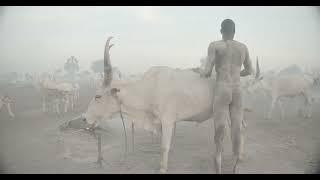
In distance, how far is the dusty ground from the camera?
11.9 ft

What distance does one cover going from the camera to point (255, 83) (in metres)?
3.63

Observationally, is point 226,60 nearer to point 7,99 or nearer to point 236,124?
point 236,124

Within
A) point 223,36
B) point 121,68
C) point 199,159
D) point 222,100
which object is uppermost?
point 223,36

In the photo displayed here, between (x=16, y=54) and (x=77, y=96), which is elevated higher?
(x=16, y=54)

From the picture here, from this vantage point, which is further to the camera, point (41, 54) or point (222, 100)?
point (41, 54)

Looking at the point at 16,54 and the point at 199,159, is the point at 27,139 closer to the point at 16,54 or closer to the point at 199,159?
the point at 16,54

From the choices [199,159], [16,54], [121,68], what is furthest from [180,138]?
[16,54]

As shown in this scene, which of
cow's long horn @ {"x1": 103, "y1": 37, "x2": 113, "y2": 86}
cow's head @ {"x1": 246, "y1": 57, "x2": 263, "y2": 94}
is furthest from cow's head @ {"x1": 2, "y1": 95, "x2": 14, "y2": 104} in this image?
cow's head @ {"x1": 246, "y1": 57, "x2": 263, "y2": 94}

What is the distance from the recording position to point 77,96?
3660 millimetres

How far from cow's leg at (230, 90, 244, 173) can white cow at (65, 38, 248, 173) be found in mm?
166

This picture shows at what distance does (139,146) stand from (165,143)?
24 centimetres

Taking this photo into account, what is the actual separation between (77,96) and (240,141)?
1.29 meters

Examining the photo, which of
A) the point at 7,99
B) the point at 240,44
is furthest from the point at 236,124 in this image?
the point at 7,99

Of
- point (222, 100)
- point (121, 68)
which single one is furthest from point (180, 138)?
point (121, 68)
